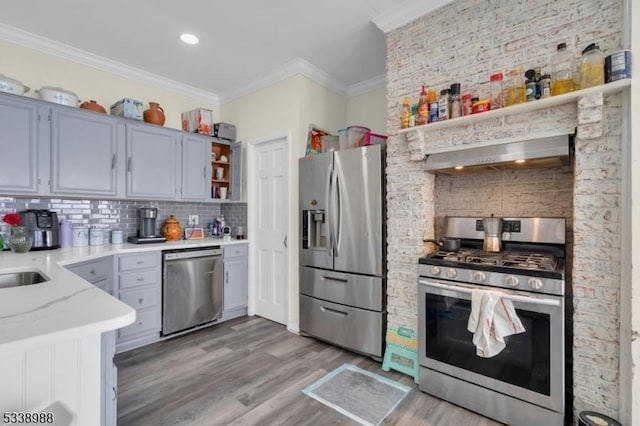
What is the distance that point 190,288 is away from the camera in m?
3.19

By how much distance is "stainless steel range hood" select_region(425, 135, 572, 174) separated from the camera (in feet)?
5.77

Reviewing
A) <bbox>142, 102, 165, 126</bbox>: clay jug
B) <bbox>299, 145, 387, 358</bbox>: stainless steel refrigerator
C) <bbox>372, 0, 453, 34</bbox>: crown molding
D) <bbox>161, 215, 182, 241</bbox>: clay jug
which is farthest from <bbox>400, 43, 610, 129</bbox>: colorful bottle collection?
<bbox>161, 215, 182, 241</bbox>: clay jug

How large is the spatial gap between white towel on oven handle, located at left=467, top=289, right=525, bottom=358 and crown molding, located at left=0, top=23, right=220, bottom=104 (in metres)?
3.98

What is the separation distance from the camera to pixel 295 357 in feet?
8.80

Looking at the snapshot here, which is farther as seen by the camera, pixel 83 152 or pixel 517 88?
pixel 83 152

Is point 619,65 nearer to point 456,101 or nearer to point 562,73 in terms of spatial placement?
point 562,73

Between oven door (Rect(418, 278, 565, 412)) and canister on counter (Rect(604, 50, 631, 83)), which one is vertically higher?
canister on counter (Rect(604, 50, 631, 83))

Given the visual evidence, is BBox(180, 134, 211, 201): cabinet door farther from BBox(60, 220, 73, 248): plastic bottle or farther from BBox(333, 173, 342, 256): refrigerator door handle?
BBox(333, 173, 342, 256): refrigerator door handle

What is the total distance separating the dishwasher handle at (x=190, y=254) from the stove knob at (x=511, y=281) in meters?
2.79

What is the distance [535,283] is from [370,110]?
271 cm

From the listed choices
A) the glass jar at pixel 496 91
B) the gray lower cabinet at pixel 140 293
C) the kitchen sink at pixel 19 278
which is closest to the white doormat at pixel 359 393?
the gray lower cabinet at pixel 140 293

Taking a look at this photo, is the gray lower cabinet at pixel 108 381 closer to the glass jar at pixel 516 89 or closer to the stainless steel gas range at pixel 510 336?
the stainless steel gas range at pixel 510 336

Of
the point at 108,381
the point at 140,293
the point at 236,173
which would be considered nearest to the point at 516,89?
the point at 108,381

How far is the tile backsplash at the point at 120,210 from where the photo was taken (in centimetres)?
282
